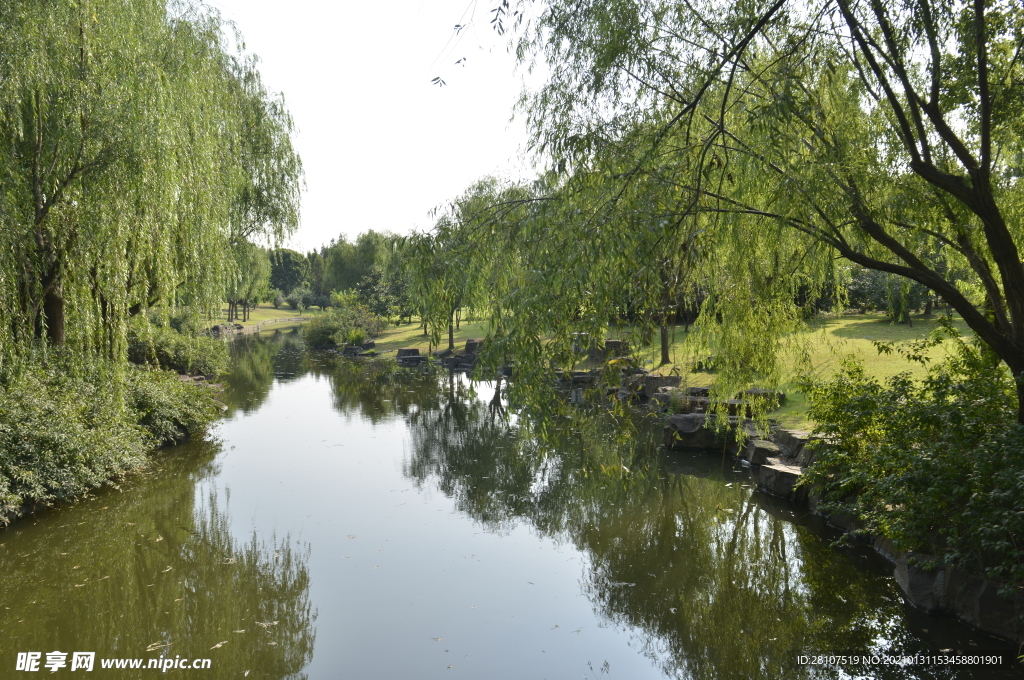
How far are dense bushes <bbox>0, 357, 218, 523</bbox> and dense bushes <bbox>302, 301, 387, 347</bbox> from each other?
73.2 ft

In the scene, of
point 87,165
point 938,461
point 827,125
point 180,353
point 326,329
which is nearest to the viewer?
point 938,461

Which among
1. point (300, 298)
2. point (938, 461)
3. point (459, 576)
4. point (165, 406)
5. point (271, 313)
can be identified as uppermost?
point (300, 298)

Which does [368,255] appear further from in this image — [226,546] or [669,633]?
[669,633]

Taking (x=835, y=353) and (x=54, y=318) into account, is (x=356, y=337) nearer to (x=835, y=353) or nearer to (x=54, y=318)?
(x=54, y=318)

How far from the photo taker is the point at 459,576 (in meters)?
6.71

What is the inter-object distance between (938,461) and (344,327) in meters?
29.4

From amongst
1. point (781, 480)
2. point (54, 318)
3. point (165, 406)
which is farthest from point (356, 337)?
point (781, 480)

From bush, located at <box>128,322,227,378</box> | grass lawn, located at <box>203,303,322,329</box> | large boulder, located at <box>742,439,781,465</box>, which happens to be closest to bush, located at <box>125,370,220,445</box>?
bush, located at <box>128,322,227,378</box>

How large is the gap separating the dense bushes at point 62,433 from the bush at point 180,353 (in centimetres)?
664

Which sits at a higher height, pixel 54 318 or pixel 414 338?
pixel 54 318

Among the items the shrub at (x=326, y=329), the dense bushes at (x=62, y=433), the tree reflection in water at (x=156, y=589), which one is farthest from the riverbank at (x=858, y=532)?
the shrub at (x=326, y=329)

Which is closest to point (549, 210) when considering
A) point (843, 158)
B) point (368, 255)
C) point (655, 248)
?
point (655, 248)

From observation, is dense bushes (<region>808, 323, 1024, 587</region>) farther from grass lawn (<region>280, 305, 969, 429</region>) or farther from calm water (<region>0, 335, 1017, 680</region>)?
grass lawn (<region>280, 305, 969, 429</region>)

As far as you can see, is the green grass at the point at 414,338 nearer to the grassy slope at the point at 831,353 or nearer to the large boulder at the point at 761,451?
the grassy slope at the point at 831,353
